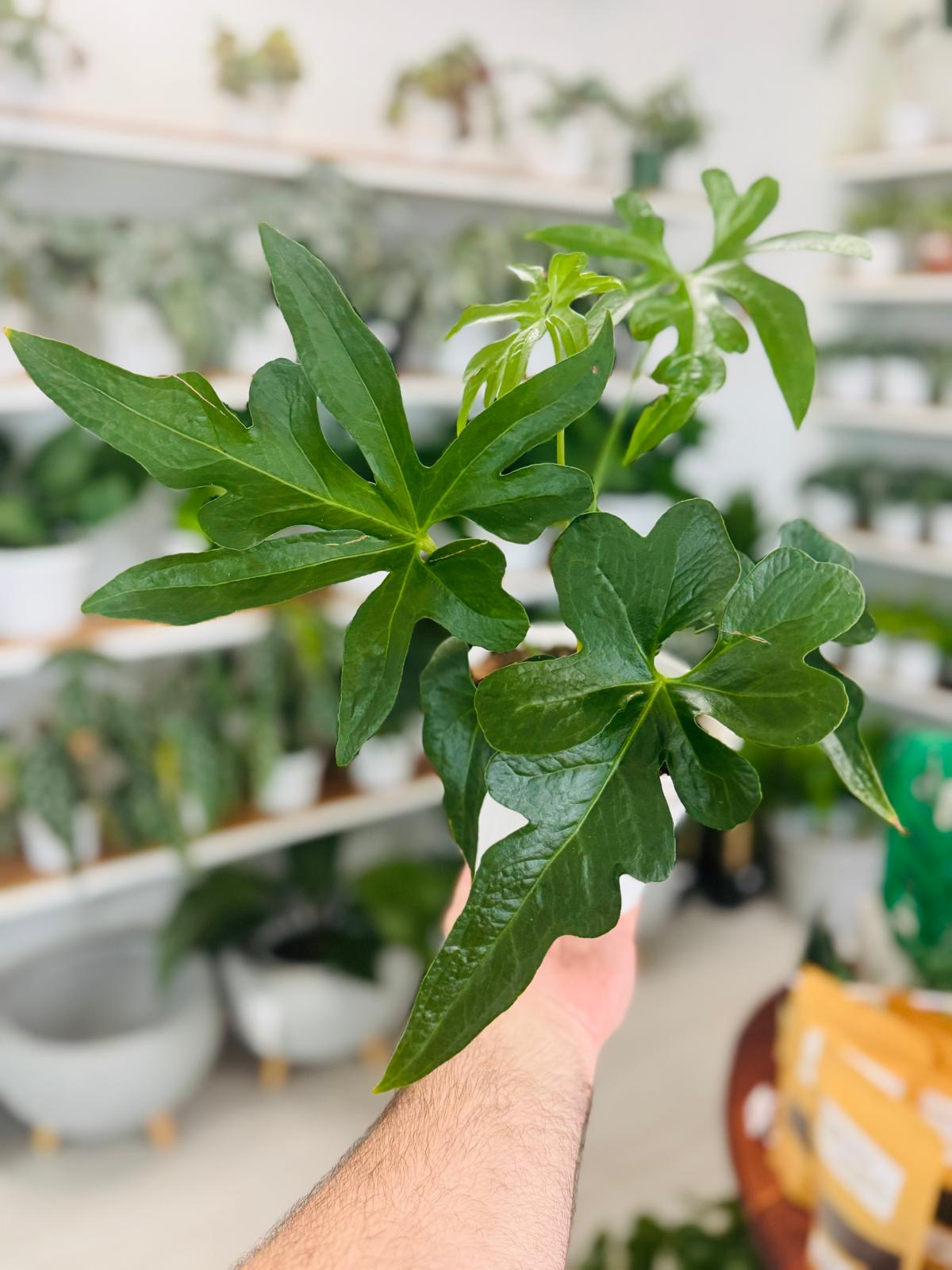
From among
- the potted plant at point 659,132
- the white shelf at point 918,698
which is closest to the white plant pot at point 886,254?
the potted plant at point 659,132

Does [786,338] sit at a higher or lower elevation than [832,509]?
higher

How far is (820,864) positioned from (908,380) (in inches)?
52.8

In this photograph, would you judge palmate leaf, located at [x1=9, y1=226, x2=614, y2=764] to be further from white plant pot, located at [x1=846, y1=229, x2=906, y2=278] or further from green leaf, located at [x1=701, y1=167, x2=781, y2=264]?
white plant pot, located at [x1=846, y1=229, x2=906, y2=278]

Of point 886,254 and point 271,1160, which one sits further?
point 886,254

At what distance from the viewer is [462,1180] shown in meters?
0.50

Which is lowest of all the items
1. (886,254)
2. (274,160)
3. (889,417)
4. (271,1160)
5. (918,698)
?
(271,1160)

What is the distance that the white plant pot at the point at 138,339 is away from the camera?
6.23ft

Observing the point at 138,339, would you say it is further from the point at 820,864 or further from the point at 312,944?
the point at 820,864

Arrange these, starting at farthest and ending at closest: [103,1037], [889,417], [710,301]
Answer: [889,417]
[103,1037]
[710,301]

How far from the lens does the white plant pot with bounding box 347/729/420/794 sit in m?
→ 2.34

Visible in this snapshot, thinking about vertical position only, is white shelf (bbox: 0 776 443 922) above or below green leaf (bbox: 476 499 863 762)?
below

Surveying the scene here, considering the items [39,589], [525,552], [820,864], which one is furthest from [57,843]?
[820,864]

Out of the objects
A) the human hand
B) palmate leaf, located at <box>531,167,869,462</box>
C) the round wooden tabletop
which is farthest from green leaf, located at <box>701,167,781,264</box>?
the round wooden tabletop

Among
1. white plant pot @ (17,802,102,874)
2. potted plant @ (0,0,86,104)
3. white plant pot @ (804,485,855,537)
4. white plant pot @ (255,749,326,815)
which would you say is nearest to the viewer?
potted plant @ (0,0,86,104)
